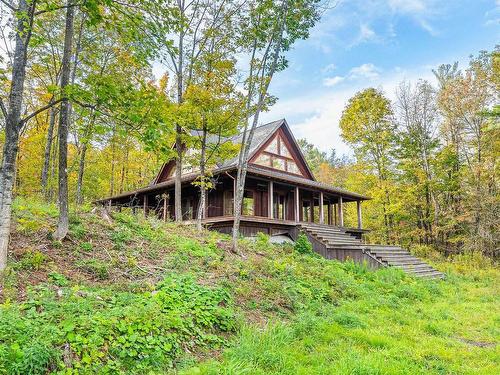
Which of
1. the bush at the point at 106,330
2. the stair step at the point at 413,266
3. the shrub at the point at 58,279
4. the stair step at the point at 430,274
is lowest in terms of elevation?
the stair step at the point at 430,274

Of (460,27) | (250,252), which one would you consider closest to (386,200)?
(460,27)

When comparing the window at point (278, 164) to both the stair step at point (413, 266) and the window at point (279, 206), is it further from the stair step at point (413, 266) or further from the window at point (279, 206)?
the stair step at point (413, 266)

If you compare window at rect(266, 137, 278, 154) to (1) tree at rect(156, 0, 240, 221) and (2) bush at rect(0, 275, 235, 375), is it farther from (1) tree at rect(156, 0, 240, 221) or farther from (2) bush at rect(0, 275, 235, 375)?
(2) bush at rect(0, 275, 235, 375)

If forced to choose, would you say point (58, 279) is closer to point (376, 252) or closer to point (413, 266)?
point (376, 252)

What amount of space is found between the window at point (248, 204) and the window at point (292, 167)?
2.92 m

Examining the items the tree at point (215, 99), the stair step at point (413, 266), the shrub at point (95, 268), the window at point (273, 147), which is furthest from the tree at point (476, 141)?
the shrub at point (95, 268)

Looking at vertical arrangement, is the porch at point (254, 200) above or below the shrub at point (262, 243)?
above

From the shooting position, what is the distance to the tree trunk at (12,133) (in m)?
4.54

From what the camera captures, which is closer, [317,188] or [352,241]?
[352,241]

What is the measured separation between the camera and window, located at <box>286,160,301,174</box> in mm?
19047

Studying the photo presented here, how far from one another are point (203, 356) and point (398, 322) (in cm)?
403

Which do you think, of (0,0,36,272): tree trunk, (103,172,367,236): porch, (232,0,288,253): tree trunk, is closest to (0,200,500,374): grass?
(0,0,36,272): tree trunk

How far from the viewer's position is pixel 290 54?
9.42 m

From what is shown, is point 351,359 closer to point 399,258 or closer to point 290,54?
point 290,54
